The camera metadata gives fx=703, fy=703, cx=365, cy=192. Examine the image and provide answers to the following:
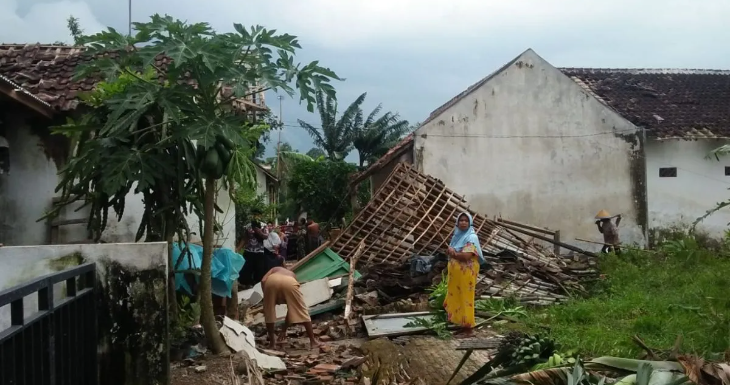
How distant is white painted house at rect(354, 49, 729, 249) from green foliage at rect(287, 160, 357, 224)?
8915mm

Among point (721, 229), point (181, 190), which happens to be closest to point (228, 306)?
point (181, 190)

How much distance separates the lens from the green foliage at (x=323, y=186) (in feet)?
95.8

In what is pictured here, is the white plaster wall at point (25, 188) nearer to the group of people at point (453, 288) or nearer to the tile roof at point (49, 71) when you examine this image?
the tile roof at point (49, 71)

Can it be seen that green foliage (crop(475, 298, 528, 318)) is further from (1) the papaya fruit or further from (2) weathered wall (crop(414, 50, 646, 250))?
(2) weathered wall (crop(414, 50, 646, 250))

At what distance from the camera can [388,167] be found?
21891 mm

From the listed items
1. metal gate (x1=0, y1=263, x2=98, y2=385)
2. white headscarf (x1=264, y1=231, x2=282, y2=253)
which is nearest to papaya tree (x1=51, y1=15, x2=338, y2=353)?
metal gate (x1=0, y1=263, x2=98, y2=385)

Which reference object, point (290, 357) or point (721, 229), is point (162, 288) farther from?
point (721, 229)

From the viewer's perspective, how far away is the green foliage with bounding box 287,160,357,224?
29.2 meters

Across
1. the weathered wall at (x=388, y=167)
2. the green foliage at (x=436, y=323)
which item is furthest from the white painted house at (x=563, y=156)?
the green foliage at (x=436, y=323)

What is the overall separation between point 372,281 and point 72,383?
8.73 metres

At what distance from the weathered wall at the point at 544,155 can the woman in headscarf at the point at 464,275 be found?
33.5ft

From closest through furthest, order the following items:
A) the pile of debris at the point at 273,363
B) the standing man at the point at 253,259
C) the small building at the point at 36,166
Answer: the pile of debris at the point at 273,363, the small building at the point at 36,166, the standing man at the point at 253,259

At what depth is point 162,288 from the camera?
5.43 meters

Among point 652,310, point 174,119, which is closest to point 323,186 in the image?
point 652,310
